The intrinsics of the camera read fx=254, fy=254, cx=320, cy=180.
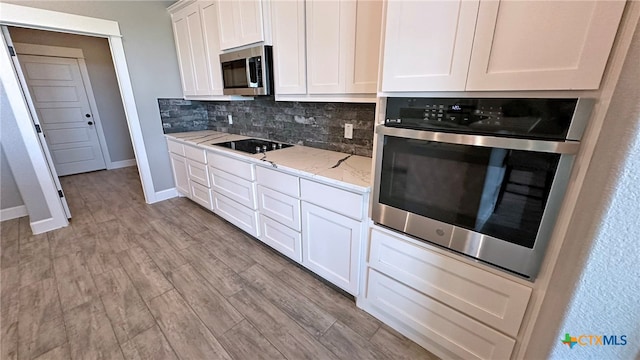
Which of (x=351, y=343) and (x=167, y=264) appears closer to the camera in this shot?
(x=351, y=343)

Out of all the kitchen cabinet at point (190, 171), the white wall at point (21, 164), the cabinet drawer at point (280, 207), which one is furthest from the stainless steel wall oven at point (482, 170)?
the white wall at point (21, 164)

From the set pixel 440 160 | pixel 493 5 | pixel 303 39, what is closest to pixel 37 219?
pixel 303 39

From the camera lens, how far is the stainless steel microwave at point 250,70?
2055 millimetres

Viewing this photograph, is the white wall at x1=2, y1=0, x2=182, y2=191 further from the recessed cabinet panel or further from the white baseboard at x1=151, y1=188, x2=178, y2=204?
the recessed cabinet panel

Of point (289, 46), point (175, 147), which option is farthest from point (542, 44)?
point (175, 147)

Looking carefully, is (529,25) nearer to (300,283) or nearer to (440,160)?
(440,160)

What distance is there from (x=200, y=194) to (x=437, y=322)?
272cm

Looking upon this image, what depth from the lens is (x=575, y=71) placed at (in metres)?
0.76

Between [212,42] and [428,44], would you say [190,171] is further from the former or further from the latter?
[428,44]

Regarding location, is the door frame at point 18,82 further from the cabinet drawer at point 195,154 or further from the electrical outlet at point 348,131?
the electrical outlet at point 348,131

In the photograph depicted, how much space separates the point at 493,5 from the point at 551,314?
1051 millimetres

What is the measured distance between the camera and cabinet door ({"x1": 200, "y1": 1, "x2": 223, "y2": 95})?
2453mm

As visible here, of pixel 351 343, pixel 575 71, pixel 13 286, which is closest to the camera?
pixel 575 71

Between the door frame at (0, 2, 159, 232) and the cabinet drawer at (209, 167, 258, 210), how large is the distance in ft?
4.33
